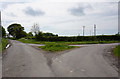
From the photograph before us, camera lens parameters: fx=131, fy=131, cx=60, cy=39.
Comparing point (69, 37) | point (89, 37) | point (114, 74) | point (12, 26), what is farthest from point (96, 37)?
point (12, 26)

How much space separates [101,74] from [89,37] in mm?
30824

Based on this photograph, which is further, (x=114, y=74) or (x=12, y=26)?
(x=12, y=26)

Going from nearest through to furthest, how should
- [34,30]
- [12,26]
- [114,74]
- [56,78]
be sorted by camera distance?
[56,78] → [114,74] → [34,30] → [12,26]

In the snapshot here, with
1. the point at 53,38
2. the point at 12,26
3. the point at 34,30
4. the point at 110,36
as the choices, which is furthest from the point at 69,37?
the point at 12,26

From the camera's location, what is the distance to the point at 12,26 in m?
89.2

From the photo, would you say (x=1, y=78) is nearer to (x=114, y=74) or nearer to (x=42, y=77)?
(x=42, y=77)

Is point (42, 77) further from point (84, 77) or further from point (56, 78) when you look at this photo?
point (84, 77)

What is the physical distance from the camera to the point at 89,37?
36.1 metres

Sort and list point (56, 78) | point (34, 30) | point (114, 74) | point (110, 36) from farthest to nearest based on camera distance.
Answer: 1. point (34, 30)
2. point (110, 36)
3. point (114, 74)
4. point (56, 78)

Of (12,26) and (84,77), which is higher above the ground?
(12,26)

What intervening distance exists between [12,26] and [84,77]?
297ft

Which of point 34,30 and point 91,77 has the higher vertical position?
point 34,30

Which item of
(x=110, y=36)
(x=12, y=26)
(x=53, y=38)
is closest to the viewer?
(x=110, y=36)

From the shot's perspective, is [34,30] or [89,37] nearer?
[89,37]
